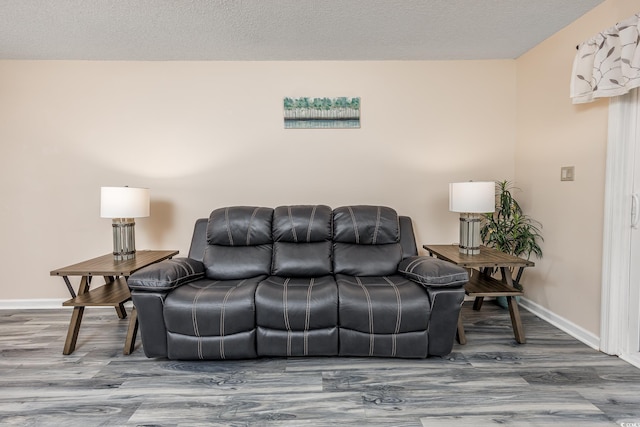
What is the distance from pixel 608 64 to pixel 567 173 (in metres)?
0.78

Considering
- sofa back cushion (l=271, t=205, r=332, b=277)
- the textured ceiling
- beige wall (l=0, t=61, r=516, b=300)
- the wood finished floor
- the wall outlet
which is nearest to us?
the wood finished floor

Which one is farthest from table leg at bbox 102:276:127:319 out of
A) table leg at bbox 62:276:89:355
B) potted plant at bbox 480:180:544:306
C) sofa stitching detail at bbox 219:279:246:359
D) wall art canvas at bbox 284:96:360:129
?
potted plant at bbox 480:180:544:306

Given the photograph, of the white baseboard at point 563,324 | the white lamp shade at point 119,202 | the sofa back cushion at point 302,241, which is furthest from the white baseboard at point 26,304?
the white baseboard at point 563,324

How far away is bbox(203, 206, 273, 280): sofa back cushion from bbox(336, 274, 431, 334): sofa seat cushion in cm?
81

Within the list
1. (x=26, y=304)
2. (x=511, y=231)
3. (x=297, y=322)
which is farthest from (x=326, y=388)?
(x=26, y=304)

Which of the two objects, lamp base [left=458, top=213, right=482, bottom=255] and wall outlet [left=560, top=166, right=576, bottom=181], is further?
lamp base [left=458, top=213, right=482, bottom=255]

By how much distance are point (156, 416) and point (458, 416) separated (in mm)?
1506

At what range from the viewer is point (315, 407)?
1.60m

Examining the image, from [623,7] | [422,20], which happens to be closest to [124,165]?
[422,20]

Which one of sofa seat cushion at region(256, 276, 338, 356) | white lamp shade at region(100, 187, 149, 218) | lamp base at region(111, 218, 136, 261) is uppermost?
white lamp shade at region(100, 187, 149, 218)

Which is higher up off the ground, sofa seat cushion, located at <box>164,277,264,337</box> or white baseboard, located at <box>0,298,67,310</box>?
sofa seat cushion, located at <box>164,277,264,337</box>

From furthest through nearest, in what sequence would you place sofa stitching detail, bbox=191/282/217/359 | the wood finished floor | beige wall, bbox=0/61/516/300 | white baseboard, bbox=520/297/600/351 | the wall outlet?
beige wall, bbox=0/61/516/300
the wall outlet
white baseboard, bbox=520/297/600/351
sofa stitching detail, bbox=191/282/217/359
the wood finished floor

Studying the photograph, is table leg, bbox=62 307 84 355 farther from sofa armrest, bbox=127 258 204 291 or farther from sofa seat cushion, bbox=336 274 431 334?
sofa seat cushion, bbox=336 274 431 334

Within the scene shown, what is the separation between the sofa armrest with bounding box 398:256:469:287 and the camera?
1961mm
